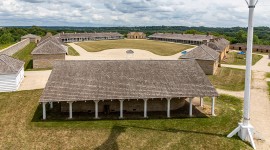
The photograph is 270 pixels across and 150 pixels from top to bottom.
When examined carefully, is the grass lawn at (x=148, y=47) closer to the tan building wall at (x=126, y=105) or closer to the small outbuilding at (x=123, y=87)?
the small outbuilding at (x=123, y=87)

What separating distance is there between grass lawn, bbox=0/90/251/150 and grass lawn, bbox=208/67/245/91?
12937 millimetres

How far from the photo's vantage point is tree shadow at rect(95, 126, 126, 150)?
18766 mm

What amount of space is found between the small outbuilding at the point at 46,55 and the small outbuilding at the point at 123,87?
24483mm

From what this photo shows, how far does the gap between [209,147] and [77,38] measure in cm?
10838

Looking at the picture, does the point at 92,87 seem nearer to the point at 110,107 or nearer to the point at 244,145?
the point at 110,107

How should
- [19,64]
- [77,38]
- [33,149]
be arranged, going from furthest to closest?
[77,38]
[19,64]
[33,149]

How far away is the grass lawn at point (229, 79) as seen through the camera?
38.1 m

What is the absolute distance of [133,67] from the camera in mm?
27141

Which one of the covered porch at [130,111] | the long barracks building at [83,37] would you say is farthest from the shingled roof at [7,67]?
the long barracks building at [83,37]

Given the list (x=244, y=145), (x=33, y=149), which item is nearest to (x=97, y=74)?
(x=33, y=149)

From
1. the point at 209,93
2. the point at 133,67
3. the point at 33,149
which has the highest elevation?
the point at 133,67

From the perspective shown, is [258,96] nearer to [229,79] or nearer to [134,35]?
[229,79]

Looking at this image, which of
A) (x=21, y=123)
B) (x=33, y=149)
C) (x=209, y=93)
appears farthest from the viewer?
(x=209, y=93)

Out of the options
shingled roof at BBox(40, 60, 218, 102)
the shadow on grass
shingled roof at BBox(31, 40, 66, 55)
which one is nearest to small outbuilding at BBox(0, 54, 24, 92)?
the shadow on grass
